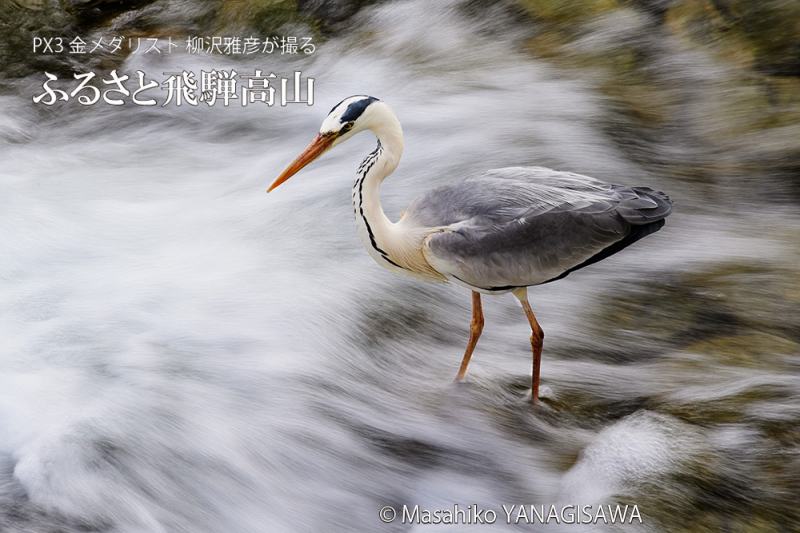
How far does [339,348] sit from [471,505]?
2.19ft

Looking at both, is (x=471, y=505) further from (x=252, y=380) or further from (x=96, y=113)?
(x=96, y=113)

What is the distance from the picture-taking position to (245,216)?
356 cm

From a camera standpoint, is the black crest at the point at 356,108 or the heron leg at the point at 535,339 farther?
the heron leg at the point at 535,339

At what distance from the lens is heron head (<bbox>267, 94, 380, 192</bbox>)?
7.29 feet

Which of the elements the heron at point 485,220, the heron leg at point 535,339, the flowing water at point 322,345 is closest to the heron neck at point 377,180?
the heron at point 485,220

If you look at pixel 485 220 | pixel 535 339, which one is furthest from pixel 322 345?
pixel 485 220

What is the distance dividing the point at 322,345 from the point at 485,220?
30.0 inches

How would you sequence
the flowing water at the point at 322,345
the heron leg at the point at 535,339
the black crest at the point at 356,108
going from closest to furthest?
the black crest at the point at 356,108
the flowing water at the point at 322,345
the heron leg at the point at 535,339

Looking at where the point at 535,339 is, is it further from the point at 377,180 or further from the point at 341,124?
the point at 341,124

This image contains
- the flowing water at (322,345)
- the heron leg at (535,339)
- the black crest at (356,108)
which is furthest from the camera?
the heron leg at (535,339)

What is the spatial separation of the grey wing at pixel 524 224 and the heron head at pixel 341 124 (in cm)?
26

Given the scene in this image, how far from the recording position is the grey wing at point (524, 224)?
227cm

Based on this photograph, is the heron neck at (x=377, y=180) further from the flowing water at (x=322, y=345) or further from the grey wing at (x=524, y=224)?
the flowing water at (x=322, y=345)

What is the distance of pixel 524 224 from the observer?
229 centimetres
